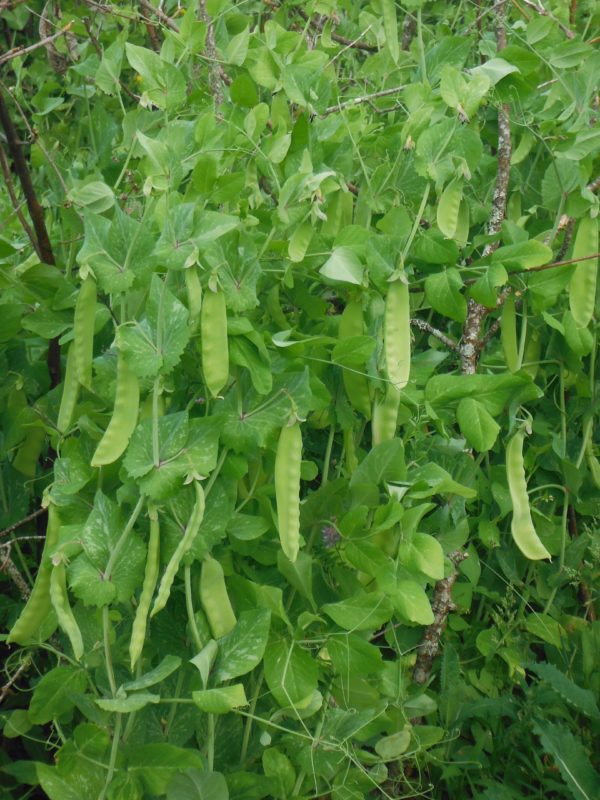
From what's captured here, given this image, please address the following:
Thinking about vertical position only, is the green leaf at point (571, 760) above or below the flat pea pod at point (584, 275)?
below

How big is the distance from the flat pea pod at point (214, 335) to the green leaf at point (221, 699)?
29 cm

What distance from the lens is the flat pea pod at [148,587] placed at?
93 centimetres

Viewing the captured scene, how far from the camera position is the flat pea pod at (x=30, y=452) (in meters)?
1.30

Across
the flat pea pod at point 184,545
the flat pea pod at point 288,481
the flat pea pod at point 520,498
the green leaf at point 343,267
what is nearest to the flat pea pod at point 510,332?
the flat pea pod at point 520,498

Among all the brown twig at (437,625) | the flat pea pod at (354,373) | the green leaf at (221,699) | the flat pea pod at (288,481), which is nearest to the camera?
the green leaf at (221,699)

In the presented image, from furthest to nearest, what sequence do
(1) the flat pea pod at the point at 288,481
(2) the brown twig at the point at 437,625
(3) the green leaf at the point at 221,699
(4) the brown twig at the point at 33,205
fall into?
1. (2) the brown twig at the point at 437,625
2. (4) the brown twig at the point at 33,205
3. (1) the flat pea pod at the point at 288,481
4. (3) the green leaf at the point at 221,699

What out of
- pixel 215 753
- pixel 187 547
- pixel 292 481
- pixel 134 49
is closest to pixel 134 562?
pixel 187 547

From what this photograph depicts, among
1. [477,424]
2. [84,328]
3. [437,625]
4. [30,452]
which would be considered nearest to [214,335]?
[84,328]

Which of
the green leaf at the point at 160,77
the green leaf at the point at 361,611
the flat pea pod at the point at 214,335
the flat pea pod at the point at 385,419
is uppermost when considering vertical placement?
the green leaf at the point at 160,77

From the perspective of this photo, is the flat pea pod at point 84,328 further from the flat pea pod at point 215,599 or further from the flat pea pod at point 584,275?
the flat pea pod at point 584,275

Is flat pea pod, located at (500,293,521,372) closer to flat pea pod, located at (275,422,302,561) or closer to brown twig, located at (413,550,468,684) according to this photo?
brown twig, located at (413,550,468,684)

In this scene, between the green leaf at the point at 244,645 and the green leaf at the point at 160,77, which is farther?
the green leaf at the point at 160,77

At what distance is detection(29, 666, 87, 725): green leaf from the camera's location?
1.08 metres

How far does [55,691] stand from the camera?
1.09 meters
